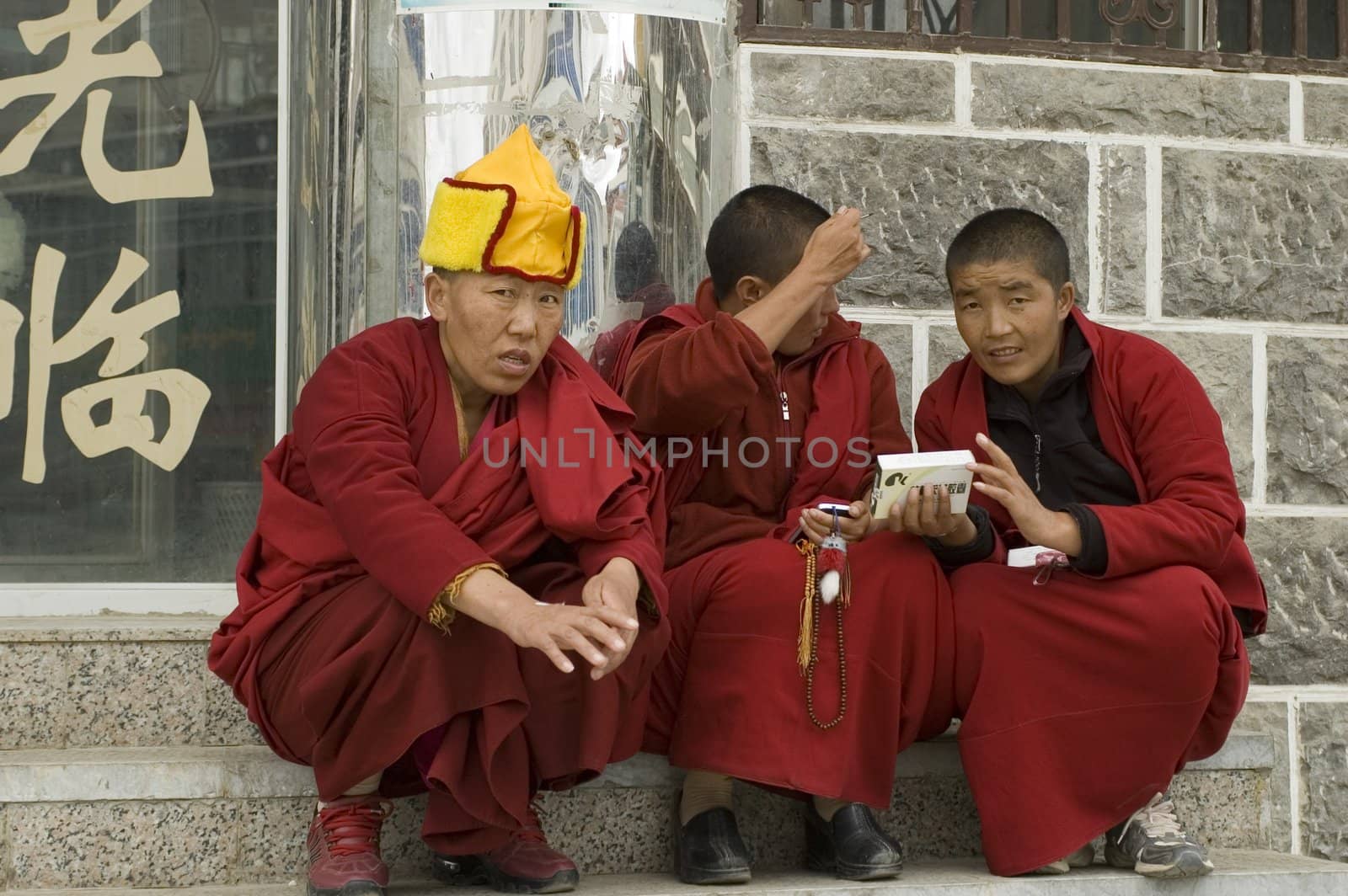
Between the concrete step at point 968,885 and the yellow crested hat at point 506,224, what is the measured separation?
111 centimetres

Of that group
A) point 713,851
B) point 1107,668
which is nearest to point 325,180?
point 713,851

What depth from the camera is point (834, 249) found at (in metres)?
3.23

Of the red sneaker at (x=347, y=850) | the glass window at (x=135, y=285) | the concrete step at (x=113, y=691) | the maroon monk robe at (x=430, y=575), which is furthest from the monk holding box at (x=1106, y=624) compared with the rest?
the glass window at (x=135, y=285)

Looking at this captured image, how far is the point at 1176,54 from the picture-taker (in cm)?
410

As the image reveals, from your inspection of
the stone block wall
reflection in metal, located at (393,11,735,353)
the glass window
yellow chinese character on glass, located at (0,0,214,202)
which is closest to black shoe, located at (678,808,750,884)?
reflection in metal, located at (393,11,735,353)

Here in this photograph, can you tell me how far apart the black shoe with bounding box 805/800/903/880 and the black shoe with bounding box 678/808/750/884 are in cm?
17

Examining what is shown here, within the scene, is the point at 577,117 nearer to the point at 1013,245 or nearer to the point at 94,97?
the point at 1013,245

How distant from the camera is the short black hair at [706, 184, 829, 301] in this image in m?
3.41

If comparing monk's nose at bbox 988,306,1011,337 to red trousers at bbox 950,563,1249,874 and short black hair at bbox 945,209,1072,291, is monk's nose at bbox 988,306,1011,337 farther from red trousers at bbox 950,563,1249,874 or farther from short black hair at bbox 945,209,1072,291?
red trousers at bbox 950,563,1249,874

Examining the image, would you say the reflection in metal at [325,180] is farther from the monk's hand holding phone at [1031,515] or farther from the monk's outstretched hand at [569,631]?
the monk's hand holding phone at [1031,515]

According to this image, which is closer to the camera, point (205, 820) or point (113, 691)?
point (205, 820)

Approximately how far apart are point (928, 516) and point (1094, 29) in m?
1.90

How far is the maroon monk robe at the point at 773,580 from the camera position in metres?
2.83

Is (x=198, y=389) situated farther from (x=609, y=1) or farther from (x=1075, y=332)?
(x=1075, y=332)
